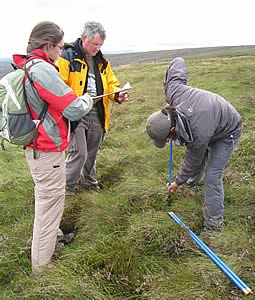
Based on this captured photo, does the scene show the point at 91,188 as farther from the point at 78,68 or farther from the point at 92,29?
the point at 92,29

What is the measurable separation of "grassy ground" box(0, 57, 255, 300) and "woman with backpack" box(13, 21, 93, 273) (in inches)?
15.1

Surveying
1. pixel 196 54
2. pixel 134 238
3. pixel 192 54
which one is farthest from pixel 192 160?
pixel 192 54

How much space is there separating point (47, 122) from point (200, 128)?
5.31ft

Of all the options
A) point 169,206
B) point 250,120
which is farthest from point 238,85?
point 169,206

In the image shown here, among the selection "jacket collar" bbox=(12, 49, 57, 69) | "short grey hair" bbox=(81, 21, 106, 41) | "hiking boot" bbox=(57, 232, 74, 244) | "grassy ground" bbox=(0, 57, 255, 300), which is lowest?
A: "hiking boot" bbox=(57, 232, 74, 244)

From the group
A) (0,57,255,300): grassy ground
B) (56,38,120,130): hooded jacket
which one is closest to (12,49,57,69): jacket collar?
(56,38,120,130): hooded jacket

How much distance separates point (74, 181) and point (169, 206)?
1.42m

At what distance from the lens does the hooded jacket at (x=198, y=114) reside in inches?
149

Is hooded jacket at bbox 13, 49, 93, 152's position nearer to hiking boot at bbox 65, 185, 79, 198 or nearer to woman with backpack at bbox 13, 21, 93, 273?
woman with backpack at bbox 13, 21, 93, 273

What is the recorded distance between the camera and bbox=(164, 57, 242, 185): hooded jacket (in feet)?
12.4

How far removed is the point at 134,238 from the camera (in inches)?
155

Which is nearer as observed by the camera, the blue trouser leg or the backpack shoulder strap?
the blue trouser leg

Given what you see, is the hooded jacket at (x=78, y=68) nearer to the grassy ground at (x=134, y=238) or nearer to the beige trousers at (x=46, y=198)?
the beige trousers at (x=46, y=198)

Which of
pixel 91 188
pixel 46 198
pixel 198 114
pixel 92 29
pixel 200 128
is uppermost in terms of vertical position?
pixel 92 29
